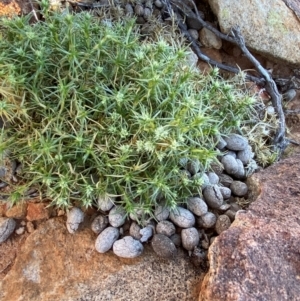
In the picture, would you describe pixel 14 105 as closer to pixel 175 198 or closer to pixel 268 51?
pixel 175 198

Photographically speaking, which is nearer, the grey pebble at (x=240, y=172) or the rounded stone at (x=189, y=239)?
the rounded stone at (x=189, y=239)

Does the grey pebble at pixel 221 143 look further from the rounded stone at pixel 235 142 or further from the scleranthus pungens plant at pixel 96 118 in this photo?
the scleranthus pungens plant at pixel 96 118

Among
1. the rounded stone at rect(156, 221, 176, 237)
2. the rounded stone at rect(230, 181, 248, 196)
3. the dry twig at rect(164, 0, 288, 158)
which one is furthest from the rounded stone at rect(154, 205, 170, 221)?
the dry twig at rect(164, 0, 288, 158)

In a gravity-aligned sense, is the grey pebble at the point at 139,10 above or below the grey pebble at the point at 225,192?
above

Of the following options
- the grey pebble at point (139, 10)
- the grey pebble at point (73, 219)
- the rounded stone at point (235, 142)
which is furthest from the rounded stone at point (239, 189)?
the grey pebble at point (139, 10)

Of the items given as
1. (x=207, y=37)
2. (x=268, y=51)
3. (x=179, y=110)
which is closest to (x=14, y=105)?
(x=179, y=110)

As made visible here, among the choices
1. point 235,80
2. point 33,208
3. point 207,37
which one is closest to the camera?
point 33,208
